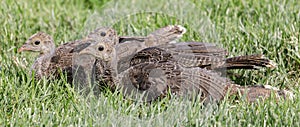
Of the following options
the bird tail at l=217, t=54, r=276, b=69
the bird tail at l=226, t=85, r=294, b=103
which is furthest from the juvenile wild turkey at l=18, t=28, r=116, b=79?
the bird tail at l=226, t=85, r=294, b=103

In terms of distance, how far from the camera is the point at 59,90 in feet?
18.1

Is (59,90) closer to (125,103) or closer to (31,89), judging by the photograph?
(31,89)

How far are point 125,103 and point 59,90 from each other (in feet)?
2.33

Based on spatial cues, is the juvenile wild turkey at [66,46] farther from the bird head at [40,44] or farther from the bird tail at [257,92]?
the bird tail at [257,92]

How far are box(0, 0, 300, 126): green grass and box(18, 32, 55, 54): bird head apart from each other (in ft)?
0.53

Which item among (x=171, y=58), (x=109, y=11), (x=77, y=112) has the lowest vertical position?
(x=77, y=112)

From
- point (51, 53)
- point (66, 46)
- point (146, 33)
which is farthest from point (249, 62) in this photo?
point (51, 53)

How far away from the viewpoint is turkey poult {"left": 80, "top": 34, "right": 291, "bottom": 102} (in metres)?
5.42

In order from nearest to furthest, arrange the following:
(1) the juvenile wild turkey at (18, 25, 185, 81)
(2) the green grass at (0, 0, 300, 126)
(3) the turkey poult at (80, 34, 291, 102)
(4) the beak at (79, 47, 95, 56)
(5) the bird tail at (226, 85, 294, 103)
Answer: (2) the green grass at (0, 0, 300, 126) < (5) the bird tail at (226, 85, 294, 103) < (3) the turkey poult at (80, 34, 291, 102) < (4) the beak at (79, 47, 95, 56) < (1) the juvenile wild turkey at (18, 25, 185, 81)

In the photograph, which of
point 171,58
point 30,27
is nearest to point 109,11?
point 30,27

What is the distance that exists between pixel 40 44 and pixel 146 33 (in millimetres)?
1258

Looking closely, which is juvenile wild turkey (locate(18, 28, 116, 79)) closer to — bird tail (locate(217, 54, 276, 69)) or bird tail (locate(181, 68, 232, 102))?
bird tail (locate(181, 68, 232, 102))

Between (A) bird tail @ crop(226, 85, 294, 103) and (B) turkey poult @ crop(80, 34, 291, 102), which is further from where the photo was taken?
(B) turkey poult @ crop(80, 34, 291, 102)

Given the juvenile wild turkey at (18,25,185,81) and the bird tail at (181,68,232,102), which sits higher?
the juvenile wild turkey at (18,25,185,81)
